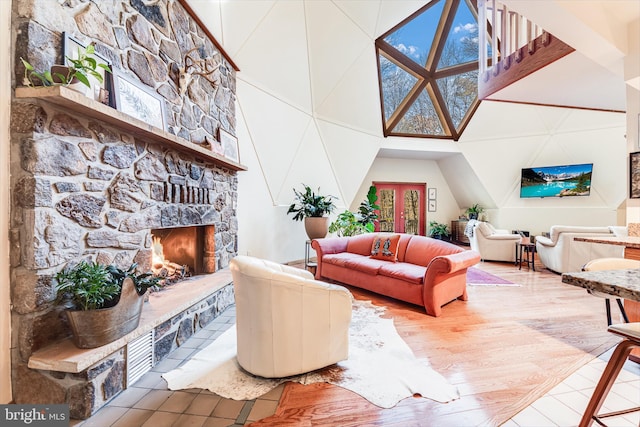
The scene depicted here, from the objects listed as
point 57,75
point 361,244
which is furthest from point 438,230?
point 57,75

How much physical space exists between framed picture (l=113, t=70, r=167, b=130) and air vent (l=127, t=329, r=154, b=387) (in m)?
1.56

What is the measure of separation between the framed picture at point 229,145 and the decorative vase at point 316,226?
1.58 metres

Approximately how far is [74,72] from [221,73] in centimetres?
234

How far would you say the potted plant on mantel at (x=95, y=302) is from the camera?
4.74 ft

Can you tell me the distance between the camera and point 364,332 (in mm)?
2600

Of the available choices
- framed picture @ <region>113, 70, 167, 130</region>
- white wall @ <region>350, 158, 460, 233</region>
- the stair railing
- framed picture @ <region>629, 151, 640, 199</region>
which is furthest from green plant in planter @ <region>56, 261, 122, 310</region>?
white wall @ <region>350, 158, 460, 233</region>

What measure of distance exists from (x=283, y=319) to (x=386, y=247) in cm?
253

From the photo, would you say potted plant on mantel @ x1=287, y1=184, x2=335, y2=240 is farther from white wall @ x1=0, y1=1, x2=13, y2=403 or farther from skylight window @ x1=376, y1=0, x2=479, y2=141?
skylight window @ x1=376, y1=0, x2=479, y2=141

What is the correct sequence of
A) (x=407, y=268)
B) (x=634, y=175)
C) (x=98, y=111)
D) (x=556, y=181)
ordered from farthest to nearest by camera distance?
(x=556, y=181), (x=407, y=268), (x=634, y=175), (x=98, y=111)

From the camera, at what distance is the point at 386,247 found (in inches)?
158

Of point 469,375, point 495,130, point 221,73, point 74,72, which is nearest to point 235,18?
point 221,73

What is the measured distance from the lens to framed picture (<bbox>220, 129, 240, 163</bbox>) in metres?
3.51

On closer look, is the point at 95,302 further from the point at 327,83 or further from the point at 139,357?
the point at 327,83

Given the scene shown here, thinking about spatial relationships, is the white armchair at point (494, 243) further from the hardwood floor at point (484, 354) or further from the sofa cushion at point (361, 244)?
the sofa cushion at point (361, 244)
